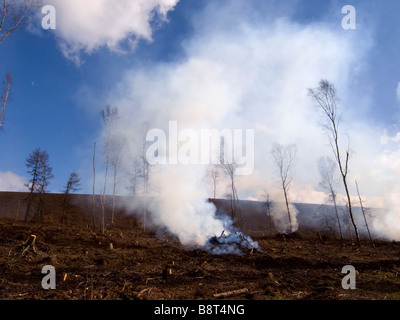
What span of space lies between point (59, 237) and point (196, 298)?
1580cm

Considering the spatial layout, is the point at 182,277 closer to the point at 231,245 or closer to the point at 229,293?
the point at 229,293

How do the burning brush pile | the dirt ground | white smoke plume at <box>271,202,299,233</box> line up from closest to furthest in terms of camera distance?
the dirt ground < the burning brush pile < white smoke plume at <box>271,202,299,233</box>

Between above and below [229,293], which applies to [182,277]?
below

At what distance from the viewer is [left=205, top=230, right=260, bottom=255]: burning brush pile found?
14972mm

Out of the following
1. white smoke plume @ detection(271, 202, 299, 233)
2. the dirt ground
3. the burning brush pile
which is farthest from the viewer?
white smoke plume @ detection(271, 202, 299, 233)

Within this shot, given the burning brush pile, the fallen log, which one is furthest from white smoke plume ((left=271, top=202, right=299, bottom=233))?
the fallen log

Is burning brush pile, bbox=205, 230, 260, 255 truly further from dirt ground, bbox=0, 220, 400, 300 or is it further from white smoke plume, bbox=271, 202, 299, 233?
white smoke plume, bbox=271, 202, 299, 233

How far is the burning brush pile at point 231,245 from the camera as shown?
14972 mm

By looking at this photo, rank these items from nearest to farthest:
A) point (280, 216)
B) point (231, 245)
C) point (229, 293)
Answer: point (229, 293) < point (231, 245) < point (280, 216)

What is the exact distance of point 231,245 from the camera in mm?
15617

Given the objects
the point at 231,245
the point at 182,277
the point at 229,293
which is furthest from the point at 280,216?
the point at 229,293

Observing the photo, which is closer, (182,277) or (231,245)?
(182,277)

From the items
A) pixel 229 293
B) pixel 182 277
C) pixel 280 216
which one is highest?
pixel 280 216
